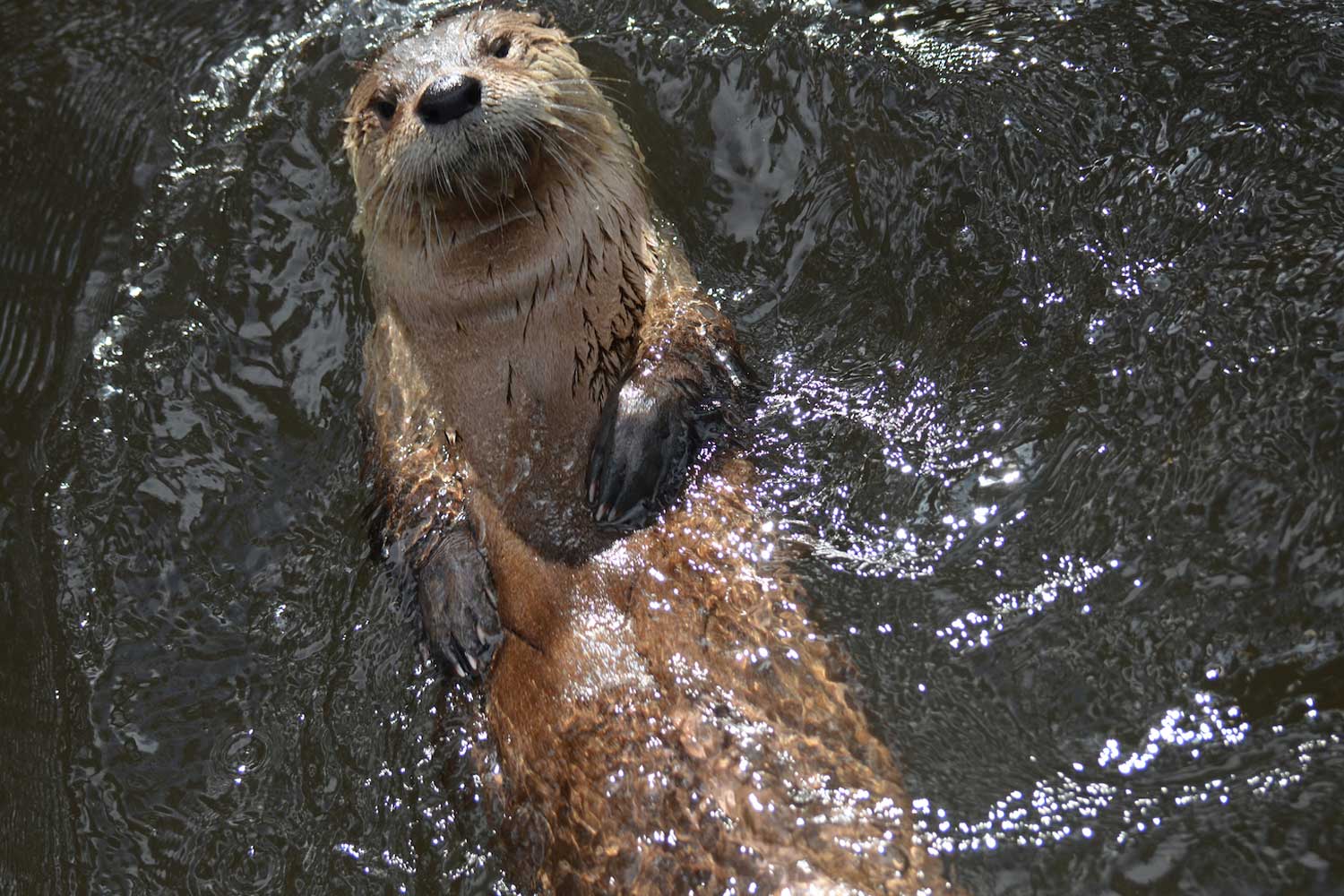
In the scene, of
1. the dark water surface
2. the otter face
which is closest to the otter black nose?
the otter face

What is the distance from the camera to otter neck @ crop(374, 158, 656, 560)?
10.4ft

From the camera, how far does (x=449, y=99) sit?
292 centimetres

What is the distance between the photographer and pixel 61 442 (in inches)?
146

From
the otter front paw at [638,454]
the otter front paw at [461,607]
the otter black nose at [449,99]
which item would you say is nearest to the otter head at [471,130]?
the otter black nose at [449,99]

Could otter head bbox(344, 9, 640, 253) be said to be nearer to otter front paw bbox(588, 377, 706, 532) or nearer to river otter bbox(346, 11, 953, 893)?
river otter bbox(346, 11, 953, 893)

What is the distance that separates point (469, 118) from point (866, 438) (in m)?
1.17

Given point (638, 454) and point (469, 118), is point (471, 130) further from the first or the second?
point (638, 454)

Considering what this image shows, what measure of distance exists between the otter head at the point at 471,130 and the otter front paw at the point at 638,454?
21.6 inches

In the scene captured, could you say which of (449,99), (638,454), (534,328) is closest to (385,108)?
(449,99)

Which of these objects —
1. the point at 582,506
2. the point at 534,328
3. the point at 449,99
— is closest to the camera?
the point at 449,99

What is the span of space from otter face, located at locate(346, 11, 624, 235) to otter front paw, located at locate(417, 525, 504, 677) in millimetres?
812

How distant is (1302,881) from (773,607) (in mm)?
1086

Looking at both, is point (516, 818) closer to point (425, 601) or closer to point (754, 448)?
point (425, 601)

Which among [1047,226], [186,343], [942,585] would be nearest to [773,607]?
[942,585]
